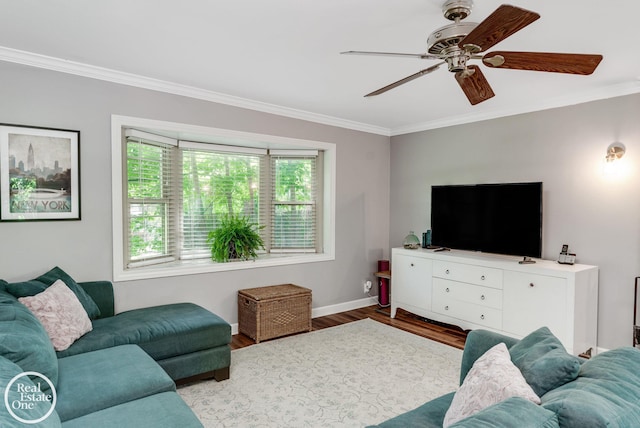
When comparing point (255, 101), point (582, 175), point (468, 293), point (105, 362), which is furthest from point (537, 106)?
point (105, 362)

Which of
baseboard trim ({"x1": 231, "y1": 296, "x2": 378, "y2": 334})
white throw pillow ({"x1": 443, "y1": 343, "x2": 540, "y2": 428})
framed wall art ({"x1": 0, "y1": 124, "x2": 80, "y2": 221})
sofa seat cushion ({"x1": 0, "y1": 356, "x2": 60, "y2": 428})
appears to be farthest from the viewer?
baseboard trim ({"x1": 231, "y1": 296, "x2": 378, "y2": 334})

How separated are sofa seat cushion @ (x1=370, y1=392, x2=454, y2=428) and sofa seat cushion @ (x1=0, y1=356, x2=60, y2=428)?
1.22 metres

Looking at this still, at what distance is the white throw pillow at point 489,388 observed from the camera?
129 cm

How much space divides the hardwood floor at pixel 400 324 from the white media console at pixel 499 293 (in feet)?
0.41

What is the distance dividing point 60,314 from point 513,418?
2.70 metres

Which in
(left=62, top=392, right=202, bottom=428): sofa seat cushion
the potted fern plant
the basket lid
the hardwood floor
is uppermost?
the potted fern plant

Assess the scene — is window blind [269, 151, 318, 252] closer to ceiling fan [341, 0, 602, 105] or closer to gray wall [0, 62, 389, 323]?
gray wall [0, 62, 389, 323]

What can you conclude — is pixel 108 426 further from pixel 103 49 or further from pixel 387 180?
pixel 387 180

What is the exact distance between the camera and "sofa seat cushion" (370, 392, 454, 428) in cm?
163

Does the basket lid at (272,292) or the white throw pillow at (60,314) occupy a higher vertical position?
the white throw pillow at (60,314)

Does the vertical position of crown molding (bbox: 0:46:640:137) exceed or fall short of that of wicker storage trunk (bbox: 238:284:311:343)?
it exceeds it

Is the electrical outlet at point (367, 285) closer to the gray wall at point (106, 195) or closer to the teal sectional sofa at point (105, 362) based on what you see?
the gray wall at point (106, 195)

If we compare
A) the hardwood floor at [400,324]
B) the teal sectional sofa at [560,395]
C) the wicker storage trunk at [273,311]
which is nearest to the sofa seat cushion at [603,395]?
the teal sectional sofa at [560,395]

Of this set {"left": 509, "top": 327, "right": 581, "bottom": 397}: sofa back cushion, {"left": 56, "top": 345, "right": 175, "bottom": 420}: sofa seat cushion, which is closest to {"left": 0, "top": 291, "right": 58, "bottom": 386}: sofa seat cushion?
{"left": 56, "top": 345, "right": 175, "bottom": 420}: sofa seat cushion
